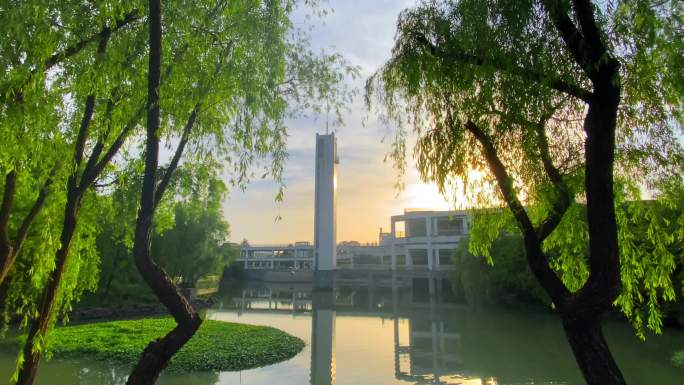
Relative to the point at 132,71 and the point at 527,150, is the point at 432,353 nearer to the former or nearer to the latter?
the point at 527,150

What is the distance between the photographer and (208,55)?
14.8ft

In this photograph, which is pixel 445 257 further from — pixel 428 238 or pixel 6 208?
pixel 6 208

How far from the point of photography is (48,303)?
4.24m

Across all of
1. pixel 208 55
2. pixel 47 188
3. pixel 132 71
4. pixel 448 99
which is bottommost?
pixel 47 188

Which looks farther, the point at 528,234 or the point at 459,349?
the point at 459,349

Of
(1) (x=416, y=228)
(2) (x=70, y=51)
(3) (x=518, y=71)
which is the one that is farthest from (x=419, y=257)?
(2) (x=70, y=51)

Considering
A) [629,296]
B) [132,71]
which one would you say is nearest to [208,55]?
[132,71]

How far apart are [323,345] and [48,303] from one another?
11.9 metres

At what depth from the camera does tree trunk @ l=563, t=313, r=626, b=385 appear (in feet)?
9.80

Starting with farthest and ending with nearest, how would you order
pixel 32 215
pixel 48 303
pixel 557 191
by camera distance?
1. pixel 32 215
2. pixel 48 303
3. pixel 557 191

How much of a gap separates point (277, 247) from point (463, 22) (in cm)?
6390

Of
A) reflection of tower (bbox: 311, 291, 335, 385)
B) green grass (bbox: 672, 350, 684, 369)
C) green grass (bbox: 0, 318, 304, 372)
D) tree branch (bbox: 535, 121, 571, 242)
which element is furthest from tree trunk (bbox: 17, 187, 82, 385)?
green grass (bbox: 672, 350, 684, 369)

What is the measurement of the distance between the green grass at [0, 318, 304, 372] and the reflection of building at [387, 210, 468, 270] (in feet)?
85.2

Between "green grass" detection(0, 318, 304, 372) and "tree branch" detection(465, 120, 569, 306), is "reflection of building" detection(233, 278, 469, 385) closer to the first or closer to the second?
"green grass" detection(0, 318, 304, 372)
